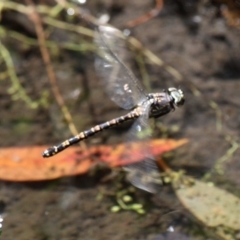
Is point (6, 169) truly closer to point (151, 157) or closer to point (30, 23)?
point (151, 157)

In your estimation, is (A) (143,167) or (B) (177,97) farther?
(B) (177,97)

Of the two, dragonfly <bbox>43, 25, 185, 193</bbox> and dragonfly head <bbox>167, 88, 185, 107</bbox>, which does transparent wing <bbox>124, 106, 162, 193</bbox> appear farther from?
dragonfly head <bbox>167, 88, 185, 107</bbox>

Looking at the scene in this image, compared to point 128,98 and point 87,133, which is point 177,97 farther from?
point 87,133

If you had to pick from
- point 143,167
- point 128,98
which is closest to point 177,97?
point 128,98

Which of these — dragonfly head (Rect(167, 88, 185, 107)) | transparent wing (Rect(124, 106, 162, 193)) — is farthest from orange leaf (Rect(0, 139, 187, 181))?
dragonfly head (Rect(167, 88, 185, 107))

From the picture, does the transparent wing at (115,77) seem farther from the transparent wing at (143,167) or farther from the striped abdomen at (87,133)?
the transparent wing at (143,167)

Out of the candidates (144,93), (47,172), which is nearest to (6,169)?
(47,172)
